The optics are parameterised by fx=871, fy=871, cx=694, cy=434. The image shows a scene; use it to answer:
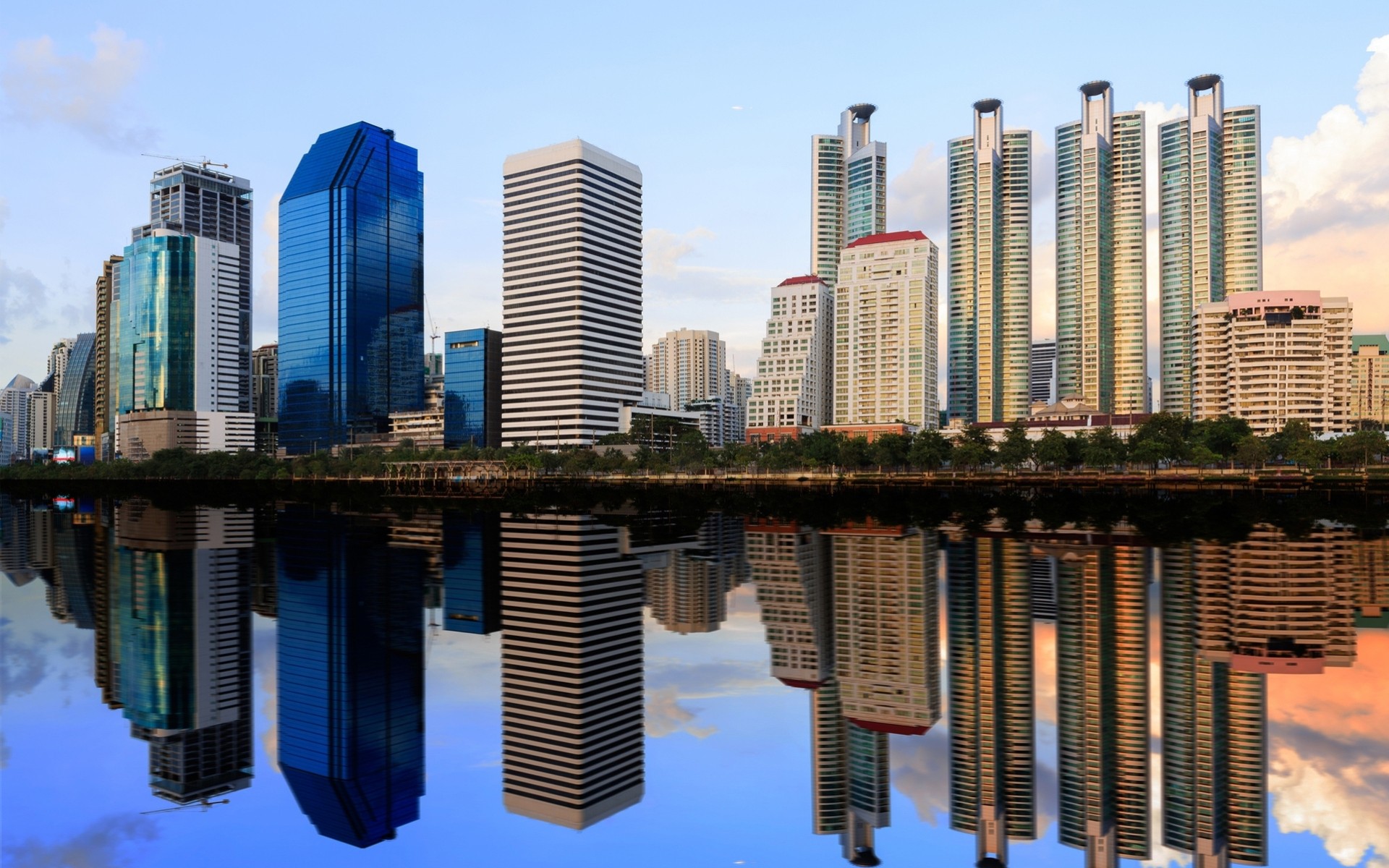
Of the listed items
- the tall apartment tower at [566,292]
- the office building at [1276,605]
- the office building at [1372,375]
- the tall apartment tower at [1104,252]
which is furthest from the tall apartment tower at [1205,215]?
the office building at [1276,605]

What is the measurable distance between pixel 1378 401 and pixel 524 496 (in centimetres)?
16938

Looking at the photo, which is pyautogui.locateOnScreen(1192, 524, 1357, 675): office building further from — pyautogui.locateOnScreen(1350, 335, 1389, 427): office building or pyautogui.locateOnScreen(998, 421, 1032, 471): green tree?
pyautogui.locateOnScreen(1350, 335, 1389, 427): office building

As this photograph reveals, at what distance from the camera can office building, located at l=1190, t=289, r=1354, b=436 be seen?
134250mm

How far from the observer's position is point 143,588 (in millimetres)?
30859

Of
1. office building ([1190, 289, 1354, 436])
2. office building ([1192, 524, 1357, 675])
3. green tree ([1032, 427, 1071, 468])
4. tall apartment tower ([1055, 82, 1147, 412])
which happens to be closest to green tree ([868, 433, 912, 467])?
green tree ([1032, 427, 1071, 468])

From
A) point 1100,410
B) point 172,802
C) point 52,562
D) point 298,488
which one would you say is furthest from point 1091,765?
point 1100,410

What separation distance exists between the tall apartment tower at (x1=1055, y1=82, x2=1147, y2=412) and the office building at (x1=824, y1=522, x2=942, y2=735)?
535ft

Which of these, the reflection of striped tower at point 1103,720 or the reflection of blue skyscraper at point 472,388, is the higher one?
the reflection of blue skyscraper at point 472,388

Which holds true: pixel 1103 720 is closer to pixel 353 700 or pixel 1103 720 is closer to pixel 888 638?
pixel 888 638

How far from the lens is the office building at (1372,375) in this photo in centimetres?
16825

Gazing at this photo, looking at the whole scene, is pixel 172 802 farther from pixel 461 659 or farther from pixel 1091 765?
pixel 1091 765

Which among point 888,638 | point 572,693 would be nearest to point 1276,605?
point 888,638

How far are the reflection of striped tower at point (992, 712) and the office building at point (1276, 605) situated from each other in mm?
4654

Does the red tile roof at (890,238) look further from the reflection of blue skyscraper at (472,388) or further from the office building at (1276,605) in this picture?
the office building at (1276,605)
